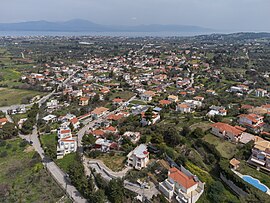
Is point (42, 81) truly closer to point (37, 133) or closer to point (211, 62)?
point (37, 133)

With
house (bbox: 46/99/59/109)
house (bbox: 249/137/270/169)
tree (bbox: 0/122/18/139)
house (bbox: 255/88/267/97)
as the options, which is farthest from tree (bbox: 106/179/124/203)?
house (bbox: 255/88/267/97)

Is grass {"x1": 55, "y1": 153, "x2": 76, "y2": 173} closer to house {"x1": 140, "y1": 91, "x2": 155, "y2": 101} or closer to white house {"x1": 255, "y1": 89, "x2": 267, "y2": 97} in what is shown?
house {"x1": 140, "y1": 91, "x2": 155, "y2": 101}

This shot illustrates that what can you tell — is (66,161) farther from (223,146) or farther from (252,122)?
(252,122)

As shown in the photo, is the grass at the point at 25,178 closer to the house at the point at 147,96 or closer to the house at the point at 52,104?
the house at the point at 52,104

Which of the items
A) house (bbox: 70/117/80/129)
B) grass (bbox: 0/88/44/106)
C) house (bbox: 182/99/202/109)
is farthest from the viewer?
grass (bbox: 0/88/44/106)

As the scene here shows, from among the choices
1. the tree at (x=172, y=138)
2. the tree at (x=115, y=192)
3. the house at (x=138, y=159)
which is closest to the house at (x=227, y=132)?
the tree at (x=172, y=138)

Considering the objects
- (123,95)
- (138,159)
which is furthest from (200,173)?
(123,95)
